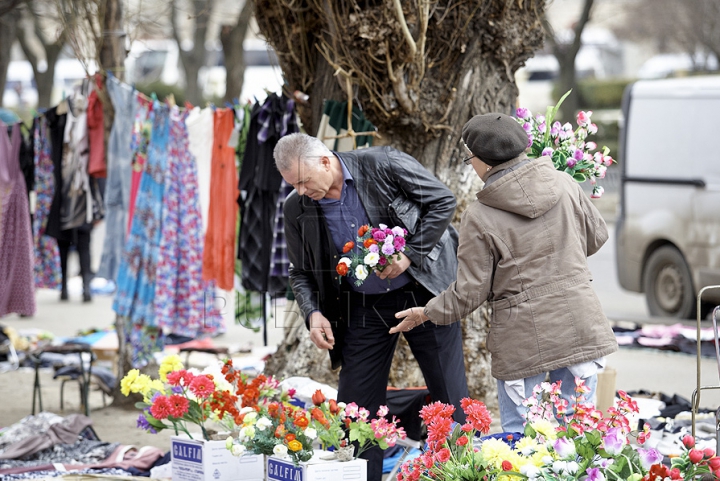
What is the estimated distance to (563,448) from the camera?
8.41ft

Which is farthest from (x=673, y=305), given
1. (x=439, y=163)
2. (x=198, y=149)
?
(x=198, y=149)

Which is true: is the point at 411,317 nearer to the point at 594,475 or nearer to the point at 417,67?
the point at 594,475

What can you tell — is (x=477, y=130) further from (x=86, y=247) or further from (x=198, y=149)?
(x=86, y=247)

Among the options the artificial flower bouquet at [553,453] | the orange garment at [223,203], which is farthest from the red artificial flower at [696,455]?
the orange garment at [223,203]

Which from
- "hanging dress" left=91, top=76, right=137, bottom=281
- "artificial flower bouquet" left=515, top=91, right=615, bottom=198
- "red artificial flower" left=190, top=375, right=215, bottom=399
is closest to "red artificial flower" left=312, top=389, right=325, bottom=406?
"red artificial flower" left=190, top=375, right=215, bottom=399

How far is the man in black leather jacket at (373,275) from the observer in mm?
3777

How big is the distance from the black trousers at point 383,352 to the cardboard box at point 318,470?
41 cm

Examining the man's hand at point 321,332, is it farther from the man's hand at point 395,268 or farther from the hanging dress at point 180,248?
the hanging dress at point 180,248

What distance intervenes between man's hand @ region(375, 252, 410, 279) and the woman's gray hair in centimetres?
50

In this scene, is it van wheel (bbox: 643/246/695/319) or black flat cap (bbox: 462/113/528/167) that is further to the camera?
van wheel (bbox: 643/246/695/319)

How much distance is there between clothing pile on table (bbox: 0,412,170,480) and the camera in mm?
4555

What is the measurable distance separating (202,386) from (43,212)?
3.96 m

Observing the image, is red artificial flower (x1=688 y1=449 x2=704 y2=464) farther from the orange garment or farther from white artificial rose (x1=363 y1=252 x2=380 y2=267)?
the orange garment

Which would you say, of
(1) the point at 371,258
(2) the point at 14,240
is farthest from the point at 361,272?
(2) the point at 14,240
